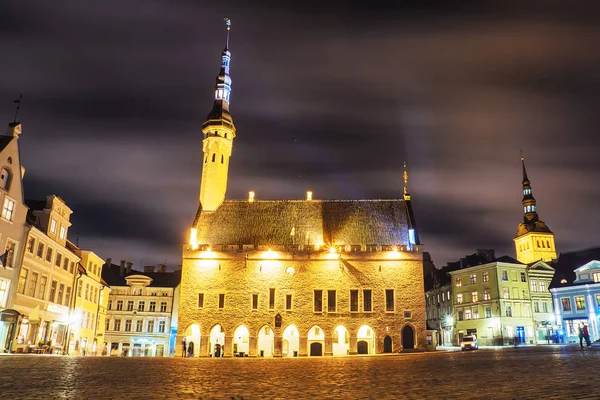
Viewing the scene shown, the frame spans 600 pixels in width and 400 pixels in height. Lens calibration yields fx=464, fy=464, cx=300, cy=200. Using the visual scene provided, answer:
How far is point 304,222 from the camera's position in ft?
160

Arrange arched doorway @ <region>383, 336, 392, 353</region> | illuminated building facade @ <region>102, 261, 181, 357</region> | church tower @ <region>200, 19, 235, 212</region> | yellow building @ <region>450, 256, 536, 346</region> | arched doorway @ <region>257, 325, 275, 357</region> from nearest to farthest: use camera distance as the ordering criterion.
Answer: arched doorway @ <region>383, 336, 392, 353</region> → arched doorway @ <region>257, 325, 275, 357</region> → church tower @ <region>200, 19, 235, 212</region> → illuminated building facade @ <region>102, 261, 181, 357</region> → yellow building @ <region>450, 256, 536, 346</region>

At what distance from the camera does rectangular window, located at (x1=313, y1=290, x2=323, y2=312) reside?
43.7 meters

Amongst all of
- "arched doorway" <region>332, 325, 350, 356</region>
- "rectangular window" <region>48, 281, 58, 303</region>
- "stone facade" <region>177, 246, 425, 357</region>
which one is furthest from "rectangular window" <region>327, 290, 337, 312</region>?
"rectangular window" <region>48, 281, 58, 303</region>

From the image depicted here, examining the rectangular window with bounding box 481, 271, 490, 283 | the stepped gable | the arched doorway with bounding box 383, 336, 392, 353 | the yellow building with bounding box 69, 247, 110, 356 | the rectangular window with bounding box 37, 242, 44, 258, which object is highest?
the stepped gable

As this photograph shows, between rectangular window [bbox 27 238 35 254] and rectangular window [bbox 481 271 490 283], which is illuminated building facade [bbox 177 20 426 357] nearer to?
rectangular window [bbox 27 238 35 254]

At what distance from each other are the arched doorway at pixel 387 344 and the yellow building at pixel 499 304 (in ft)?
69.1

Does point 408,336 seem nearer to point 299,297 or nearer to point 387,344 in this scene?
point 387,344

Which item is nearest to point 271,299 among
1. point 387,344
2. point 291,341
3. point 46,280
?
point 291,341

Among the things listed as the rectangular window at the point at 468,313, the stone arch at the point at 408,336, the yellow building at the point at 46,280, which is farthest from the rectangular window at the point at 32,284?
the rectangular window at the point at 468,313

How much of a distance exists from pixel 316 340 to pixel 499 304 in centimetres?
2698

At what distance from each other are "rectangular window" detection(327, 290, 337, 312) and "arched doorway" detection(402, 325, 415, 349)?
6.65 meters

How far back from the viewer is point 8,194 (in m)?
28.8

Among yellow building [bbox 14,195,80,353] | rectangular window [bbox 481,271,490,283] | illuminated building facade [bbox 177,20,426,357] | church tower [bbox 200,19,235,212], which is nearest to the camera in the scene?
yellow building [bbox 14,195,80,353]

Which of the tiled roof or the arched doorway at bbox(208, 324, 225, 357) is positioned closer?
the arched doorway at bbox(208, 324, 225, 357)
